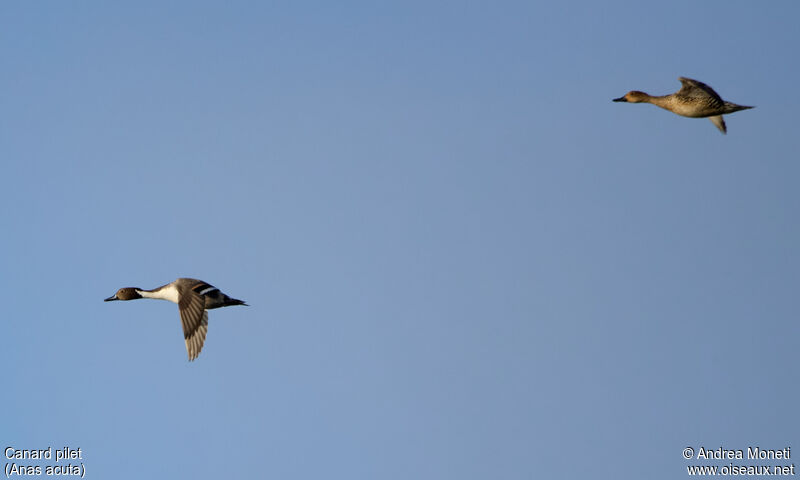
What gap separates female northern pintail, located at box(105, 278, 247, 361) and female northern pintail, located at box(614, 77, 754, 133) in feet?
47.6

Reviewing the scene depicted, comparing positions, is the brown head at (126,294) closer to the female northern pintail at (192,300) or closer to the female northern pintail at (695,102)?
the female northern pintail at (192,300)

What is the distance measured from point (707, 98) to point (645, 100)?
278cm

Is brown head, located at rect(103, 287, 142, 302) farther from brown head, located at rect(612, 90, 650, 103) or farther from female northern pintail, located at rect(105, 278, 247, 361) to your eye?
brown head, located at rect(612, 90, 650, 103)

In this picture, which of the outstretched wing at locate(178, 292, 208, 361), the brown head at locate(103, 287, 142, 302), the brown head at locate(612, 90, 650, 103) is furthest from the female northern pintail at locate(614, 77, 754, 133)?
the brown head at locate(103, 287, 142, 302)

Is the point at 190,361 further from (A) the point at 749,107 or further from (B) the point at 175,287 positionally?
(A) the point at 749,107

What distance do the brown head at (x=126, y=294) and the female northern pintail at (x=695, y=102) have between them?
1767 cm

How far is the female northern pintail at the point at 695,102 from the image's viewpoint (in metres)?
37.4

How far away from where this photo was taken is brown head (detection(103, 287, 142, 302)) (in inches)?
1609

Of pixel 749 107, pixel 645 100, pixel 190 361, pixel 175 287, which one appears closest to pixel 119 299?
pixel 175 287

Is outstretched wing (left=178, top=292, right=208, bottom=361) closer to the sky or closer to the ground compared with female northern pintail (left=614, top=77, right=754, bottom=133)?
closer to the ground

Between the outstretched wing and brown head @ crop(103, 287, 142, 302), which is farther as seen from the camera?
brown head @ crop(103, 287, 142, 302)

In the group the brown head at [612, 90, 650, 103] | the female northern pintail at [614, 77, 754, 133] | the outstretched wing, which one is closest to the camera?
the outstretched wing

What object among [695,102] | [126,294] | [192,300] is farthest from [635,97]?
[126,294]

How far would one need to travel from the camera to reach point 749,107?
122 feet
